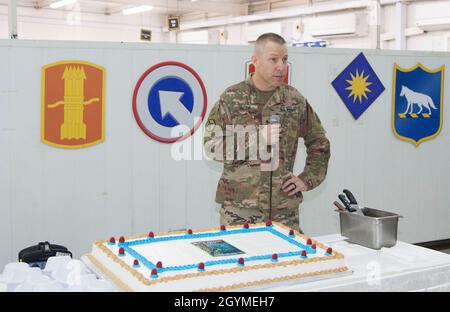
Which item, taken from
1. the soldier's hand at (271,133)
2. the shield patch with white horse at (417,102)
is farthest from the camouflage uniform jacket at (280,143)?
the shield patch with white horse at (417,102)

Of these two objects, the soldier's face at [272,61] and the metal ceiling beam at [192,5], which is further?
the metal ceiling beam at [192,5]

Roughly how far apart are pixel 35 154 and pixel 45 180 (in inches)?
7.0

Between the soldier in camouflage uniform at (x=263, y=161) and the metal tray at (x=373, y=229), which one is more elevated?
the soldier in camouflage uniform at (x=263, y=161)

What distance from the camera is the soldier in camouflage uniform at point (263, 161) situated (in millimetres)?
2576

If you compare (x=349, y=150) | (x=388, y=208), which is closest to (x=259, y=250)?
(x=349, y=150)

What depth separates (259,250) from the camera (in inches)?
71.3

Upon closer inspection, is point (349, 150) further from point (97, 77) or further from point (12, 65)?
point (12, 65)

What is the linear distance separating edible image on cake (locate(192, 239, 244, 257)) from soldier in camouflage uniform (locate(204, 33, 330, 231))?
0.72m

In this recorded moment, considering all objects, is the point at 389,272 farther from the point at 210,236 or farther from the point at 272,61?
the point at 272,61

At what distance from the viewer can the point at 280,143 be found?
2.61 m

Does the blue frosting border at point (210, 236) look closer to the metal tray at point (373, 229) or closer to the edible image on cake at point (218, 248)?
the edible image on cake at point (218, 248)

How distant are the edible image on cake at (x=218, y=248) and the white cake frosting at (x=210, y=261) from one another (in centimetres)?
1

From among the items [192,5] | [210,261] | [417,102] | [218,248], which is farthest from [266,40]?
[192,5]

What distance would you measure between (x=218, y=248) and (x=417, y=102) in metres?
3.66
